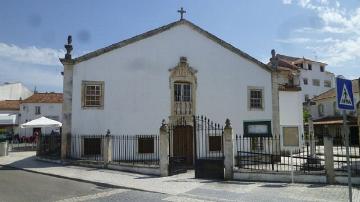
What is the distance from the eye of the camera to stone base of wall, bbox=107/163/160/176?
15.3 metres

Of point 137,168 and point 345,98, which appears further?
point 137,168

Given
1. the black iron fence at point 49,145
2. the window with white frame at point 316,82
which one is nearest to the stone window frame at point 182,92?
the black iron fence at point 49,145

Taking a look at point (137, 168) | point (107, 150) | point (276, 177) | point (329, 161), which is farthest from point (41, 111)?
point (329, 161)

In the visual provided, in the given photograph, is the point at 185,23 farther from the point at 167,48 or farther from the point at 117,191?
the point at 117,191

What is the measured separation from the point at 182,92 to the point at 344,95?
14.4 m

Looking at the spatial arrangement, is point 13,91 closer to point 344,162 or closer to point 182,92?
point 182,92

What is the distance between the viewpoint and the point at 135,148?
65.5ft

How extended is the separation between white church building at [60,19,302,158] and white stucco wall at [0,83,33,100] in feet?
158

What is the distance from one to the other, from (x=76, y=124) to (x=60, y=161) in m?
2.07

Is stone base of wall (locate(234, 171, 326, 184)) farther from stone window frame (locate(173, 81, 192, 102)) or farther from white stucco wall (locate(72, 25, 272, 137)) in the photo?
stone window frame (locate(173, 81, 192, 102))

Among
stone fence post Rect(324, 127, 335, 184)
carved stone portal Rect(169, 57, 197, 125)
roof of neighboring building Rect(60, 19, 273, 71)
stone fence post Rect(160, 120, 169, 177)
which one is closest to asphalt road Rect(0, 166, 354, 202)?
stone fence post Rect(324, 127, 335, 184)

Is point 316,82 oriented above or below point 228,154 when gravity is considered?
above

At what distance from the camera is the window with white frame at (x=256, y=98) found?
22.5m

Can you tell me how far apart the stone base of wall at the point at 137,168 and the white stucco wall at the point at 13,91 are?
52.4 m
